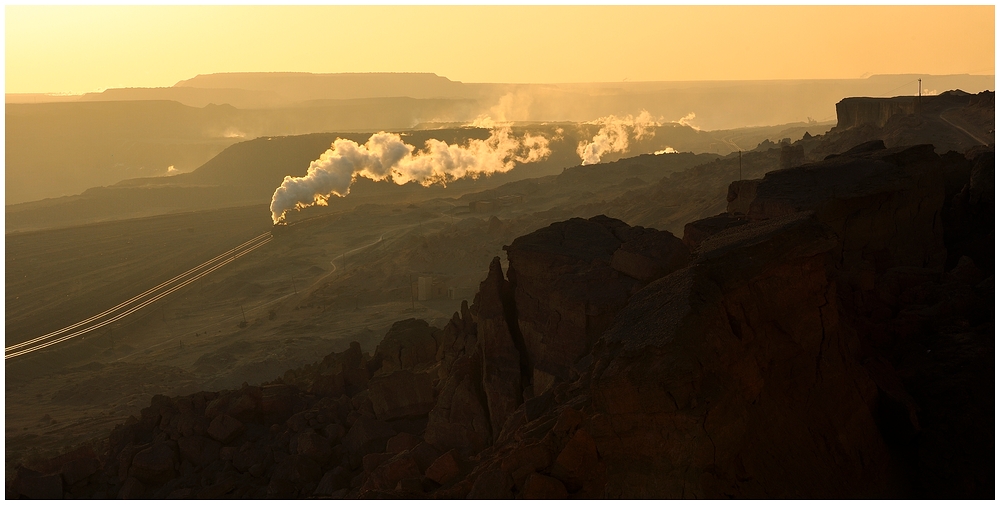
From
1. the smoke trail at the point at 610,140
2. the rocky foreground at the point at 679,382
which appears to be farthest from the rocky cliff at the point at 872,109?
the smoke trail at the point at 610,140

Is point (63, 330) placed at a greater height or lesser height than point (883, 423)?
lesser

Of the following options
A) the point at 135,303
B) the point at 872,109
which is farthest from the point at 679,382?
the point at 872,109

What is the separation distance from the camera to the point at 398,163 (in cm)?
8831

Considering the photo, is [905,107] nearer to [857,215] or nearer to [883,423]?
[857,215]

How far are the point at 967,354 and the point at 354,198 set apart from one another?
7798 cm

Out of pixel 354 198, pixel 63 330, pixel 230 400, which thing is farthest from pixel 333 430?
pixel 354 198

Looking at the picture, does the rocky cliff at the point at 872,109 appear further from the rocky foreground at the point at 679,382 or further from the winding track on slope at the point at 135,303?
the winding track on slope at the point at 135,303

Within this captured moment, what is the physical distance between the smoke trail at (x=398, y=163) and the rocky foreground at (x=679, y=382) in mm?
55276

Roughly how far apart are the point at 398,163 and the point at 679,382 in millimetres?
80052

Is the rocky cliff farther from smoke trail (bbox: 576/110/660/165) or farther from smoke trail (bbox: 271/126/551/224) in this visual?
smoke trail (bbox: 576/110/660/165)

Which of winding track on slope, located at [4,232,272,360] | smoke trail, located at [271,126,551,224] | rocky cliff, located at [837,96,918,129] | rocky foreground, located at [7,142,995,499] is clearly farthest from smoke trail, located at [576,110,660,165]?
rocky foreground, located at [7,142,995,499]

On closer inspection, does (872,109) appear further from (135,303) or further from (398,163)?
(135,303)

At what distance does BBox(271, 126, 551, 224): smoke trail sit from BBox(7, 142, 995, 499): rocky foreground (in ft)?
181

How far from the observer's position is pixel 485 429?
16.5 m
